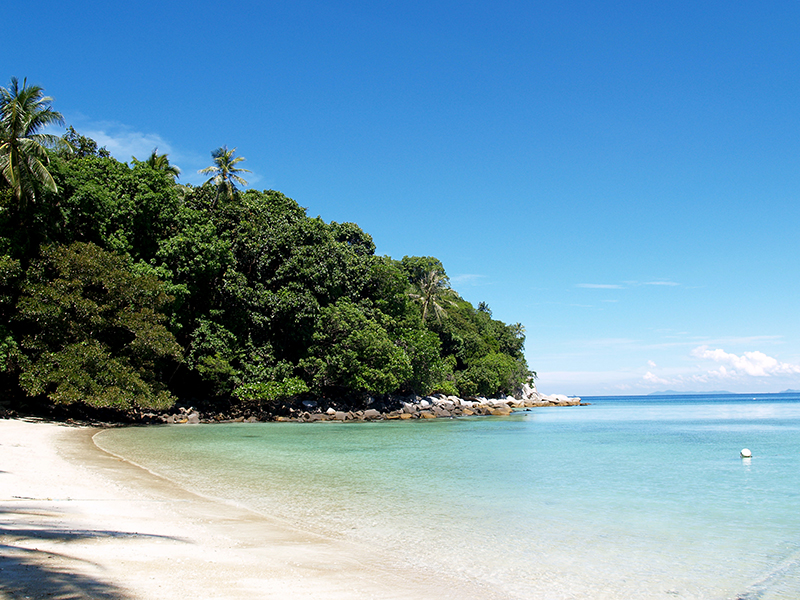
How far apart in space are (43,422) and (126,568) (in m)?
21.0

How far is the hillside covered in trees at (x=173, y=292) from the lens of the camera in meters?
21.3

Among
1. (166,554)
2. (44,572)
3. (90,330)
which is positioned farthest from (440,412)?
(44,572)

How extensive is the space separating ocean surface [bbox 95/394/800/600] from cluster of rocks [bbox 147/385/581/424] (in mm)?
9698

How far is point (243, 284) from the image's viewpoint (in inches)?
1168

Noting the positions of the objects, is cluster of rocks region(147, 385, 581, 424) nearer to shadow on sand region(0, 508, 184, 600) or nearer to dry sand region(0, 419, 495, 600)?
dry sand region(0, 419, 495, 600)

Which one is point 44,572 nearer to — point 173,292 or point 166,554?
point 166,554

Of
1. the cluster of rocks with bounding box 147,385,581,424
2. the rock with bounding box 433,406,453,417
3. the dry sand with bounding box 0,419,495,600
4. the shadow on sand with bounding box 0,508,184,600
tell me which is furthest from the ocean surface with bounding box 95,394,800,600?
the rock with bounding box 433,406,453,417

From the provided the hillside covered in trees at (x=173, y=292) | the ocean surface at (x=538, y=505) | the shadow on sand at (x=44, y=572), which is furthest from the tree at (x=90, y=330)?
the shadow on sand at (x=44, y=572)

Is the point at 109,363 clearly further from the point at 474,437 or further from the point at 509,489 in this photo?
the point at 509,489

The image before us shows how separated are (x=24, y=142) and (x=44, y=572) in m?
22.1

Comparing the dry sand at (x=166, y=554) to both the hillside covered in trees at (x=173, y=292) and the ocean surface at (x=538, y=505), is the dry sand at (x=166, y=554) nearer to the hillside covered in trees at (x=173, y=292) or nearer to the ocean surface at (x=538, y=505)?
the ocean surface at (x=538, y=505)

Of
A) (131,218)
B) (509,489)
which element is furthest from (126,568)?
(131,218)

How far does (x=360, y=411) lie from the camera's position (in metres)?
35.2

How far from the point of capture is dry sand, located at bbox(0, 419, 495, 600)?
14.0 feet
